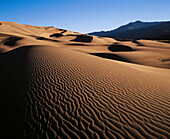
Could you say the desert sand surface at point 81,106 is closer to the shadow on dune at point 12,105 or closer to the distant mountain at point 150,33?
the shadow on dune at point 12,105

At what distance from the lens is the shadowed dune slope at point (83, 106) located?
2.70 metres

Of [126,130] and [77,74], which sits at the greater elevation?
[77,74]

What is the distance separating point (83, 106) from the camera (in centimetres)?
336

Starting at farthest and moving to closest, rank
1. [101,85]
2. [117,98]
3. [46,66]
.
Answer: [46,66], [101,85], [117,98]

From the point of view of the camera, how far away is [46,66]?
6.09 m

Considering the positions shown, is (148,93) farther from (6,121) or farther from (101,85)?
(6,121)

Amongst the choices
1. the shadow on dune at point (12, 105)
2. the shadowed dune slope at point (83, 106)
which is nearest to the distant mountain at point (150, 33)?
the shadowed dune slope at point (83, 106)

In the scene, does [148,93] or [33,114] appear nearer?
[33,114]

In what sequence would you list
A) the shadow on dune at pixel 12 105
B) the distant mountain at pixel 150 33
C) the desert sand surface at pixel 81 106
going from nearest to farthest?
the desert sand surface at pixel 81 106 → the shadow on dune at pixel 12 105 → the distant mountain at pixel 150 33

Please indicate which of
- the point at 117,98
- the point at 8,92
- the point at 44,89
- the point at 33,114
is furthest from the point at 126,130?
the point at 8,92

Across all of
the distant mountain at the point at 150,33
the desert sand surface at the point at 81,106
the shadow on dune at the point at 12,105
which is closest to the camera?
the desert sand surface at the point at 81,106

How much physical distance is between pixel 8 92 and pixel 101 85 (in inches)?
132

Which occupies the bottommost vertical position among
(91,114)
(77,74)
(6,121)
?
(6,121)

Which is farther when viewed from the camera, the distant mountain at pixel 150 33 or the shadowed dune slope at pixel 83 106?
the distant mountain at pixel 150 33
